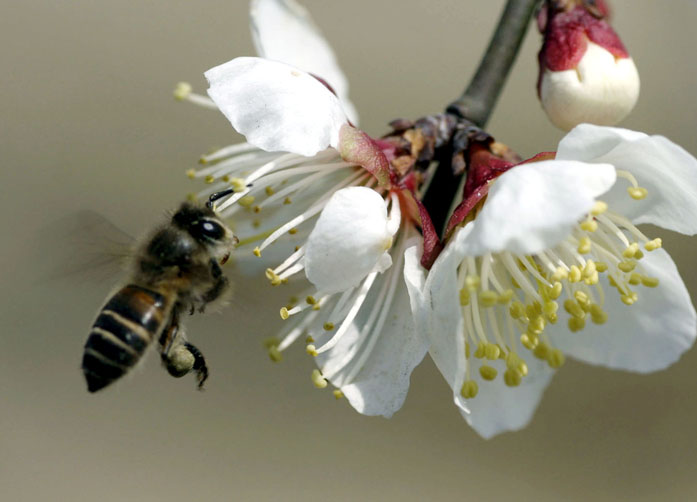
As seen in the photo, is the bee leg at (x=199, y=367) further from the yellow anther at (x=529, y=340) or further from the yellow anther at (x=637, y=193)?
the yellow anther at (x=637, y=193)

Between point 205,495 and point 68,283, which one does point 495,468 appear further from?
point 68,283

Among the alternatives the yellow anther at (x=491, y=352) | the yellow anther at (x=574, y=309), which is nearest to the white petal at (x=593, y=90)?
the yellow anther at (x=574, y=309)

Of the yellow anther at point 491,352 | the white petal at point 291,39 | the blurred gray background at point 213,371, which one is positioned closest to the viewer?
the yellow anther at point 491,352

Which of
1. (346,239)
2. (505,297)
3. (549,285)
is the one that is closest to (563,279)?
(549,285)

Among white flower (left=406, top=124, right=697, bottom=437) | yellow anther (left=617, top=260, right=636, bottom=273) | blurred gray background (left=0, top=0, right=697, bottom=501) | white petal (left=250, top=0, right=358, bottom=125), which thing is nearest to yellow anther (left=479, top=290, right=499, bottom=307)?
white flower (left=406, top=124, right=697, bottom=437)

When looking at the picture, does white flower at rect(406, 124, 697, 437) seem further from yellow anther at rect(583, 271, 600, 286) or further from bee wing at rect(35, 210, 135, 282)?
bee wing at rect(35, 210, 135, 282)

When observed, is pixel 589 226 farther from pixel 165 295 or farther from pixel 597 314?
pixel 165 295

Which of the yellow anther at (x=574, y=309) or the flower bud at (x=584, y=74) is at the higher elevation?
the flower bud at (x=584, y=74)

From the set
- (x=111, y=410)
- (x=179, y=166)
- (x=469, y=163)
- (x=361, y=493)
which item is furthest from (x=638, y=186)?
(x=179, y=166)
